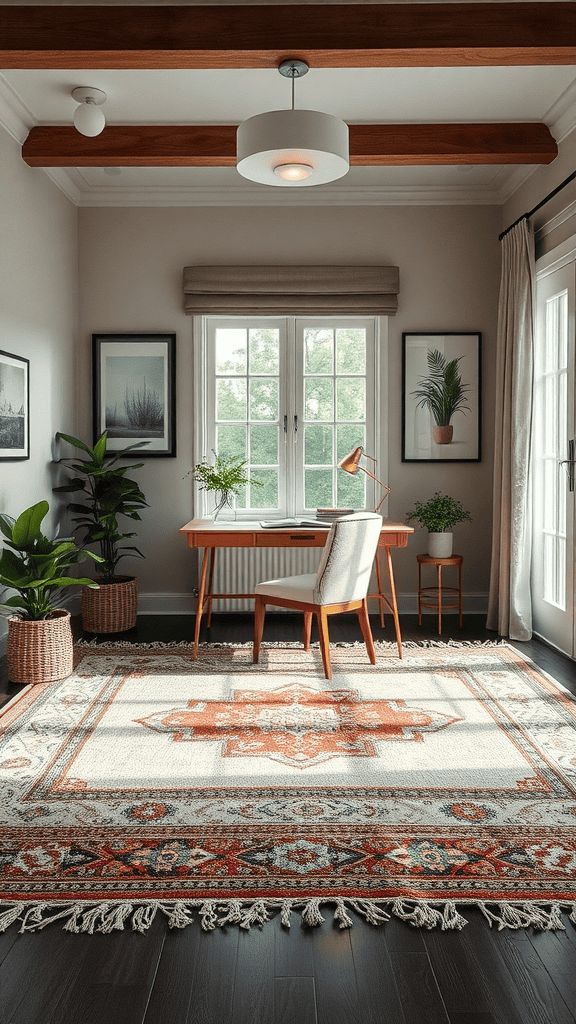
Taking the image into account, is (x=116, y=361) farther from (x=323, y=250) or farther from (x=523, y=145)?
(x=523, y=145)

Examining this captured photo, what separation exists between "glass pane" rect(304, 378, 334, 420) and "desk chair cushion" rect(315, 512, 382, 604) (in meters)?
1.69

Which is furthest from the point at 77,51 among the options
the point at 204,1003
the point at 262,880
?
the point at 204,1003

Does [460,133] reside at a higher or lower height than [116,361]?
higher

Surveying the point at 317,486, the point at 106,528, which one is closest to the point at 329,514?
the point at 317,486

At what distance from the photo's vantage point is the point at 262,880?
1.92 m

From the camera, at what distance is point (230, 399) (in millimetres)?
5367

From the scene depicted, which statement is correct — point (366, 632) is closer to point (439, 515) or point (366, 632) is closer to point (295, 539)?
point (295, 539)

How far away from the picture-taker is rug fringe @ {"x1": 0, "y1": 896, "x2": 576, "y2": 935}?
176cm

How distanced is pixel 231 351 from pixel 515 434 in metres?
2.02

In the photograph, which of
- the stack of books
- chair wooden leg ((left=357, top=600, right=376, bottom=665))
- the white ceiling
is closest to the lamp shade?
the white ceiling

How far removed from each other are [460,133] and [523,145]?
0.35m

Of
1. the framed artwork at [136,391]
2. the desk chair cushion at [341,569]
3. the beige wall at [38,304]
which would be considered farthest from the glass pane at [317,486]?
the beige wall at [38,304]

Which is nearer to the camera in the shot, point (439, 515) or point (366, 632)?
point (366, 632)

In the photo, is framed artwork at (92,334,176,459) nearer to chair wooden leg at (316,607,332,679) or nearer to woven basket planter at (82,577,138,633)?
woven basket planter at (82,577,138,633)
